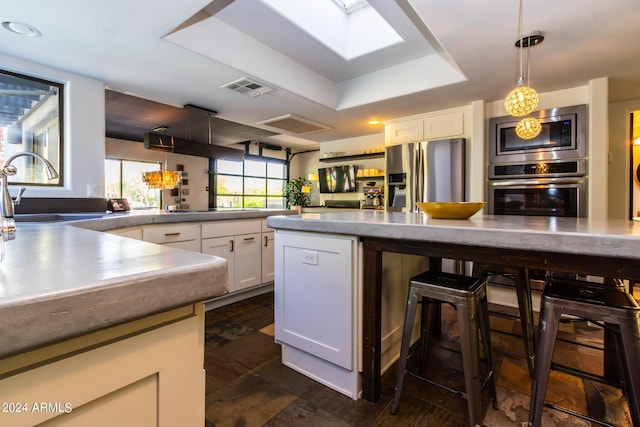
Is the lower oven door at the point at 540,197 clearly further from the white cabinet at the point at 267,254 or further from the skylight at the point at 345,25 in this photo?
the white cabinet at the point at 267,254

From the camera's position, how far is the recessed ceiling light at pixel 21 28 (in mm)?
1939

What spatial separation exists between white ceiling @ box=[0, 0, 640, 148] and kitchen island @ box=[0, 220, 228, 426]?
6.15ft

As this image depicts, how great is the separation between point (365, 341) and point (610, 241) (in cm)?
108

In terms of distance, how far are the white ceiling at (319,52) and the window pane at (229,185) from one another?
15.8 feet

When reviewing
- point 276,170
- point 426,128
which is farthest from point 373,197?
point 276,170

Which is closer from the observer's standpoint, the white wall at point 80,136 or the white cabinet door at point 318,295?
the white cabinet door at point 318,295

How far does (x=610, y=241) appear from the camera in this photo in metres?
0.90

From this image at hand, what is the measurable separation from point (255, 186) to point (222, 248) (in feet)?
19.8

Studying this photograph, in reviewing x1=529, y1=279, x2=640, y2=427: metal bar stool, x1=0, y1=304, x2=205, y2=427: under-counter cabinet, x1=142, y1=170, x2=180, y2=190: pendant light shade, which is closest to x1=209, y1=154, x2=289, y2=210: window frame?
x1=142, y1=170, x2=180, y2=190: pendant light shade

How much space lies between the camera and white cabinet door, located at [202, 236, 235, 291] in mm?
2908

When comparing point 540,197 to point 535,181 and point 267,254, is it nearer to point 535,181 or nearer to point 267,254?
point 535,181

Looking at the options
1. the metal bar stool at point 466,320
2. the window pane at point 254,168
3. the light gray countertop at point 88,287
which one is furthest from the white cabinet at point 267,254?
the window pane at point 254,168

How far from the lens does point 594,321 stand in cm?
115

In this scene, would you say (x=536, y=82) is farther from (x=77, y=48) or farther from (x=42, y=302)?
(x=77, y=48)
